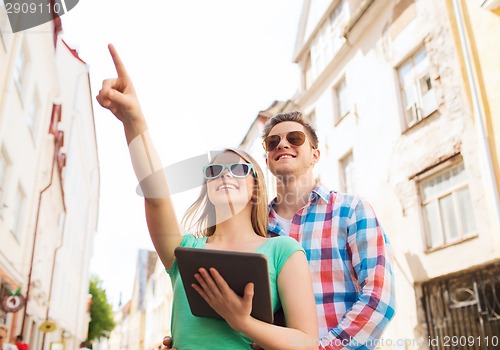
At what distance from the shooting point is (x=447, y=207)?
8039 mm

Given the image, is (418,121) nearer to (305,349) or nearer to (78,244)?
(305,349)

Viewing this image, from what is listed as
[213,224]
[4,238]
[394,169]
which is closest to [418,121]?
[394,169]

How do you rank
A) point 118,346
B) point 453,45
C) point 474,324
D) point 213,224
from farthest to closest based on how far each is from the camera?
point 118,346, point 453,45, point 474,324, point 213,224

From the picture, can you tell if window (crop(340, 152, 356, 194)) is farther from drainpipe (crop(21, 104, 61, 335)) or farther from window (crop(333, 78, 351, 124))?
drainpipe (crop(21, 104, 61, 335))

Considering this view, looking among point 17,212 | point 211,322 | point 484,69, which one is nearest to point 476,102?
point 484,69

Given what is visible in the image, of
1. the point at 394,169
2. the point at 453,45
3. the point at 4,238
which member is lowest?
the point at 4,238

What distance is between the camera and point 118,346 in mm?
65438

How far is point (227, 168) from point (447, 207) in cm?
758

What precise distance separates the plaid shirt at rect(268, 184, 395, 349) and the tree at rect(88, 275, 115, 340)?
41.5m

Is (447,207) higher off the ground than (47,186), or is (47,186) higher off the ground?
(47,186)

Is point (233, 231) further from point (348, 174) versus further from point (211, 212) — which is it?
point (348, 174)

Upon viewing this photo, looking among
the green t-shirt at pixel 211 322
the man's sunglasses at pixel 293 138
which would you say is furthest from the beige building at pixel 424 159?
the green t-shirt at pixel 211 322

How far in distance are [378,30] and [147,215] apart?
1089 cm

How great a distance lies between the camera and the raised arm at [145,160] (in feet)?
3.52
